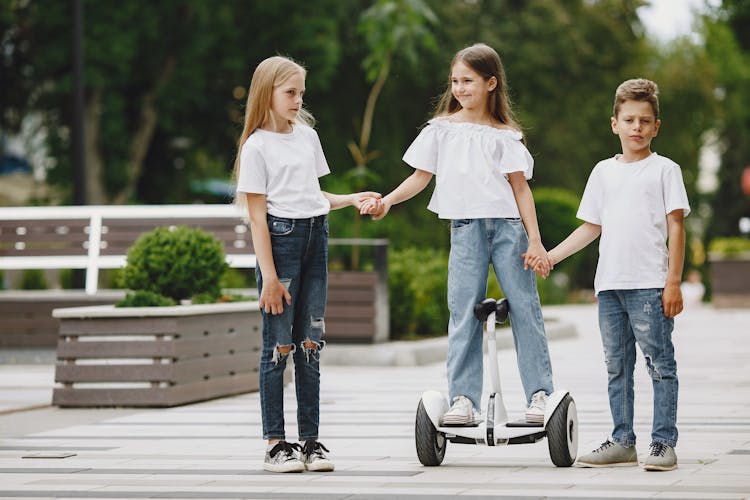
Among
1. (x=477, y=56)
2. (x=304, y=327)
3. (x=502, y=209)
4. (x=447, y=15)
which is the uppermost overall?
(x=447, y=15)

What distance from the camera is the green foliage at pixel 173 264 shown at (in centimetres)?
1026

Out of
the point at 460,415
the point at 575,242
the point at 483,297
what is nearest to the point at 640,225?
the point at 575,242

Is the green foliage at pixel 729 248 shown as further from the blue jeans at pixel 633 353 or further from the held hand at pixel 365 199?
the held hand at pixel 365 199

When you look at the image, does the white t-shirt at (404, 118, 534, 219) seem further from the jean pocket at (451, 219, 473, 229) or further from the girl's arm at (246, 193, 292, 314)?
the girl's arm at (246, 193, 292, 314)

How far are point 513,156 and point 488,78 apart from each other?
38cm

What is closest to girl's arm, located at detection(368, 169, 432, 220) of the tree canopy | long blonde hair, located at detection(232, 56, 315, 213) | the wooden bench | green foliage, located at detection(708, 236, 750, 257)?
long blonde hair, located at detection(232, 56, 315, 213)

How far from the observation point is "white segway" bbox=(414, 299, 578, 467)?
6.12 metres

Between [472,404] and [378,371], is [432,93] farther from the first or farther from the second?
[472,404]

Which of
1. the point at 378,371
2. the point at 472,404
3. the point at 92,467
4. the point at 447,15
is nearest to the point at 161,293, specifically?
the point at 378,371

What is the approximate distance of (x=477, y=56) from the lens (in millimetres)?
6371

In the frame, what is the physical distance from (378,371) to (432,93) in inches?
903

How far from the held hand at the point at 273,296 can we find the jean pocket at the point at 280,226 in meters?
0.22

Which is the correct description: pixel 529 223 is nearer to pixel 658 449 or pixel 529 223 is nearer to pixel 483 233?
pixel 483 233

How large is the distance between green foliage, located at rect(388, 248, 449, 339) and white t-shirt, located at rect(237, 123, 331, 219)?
27.5ft
